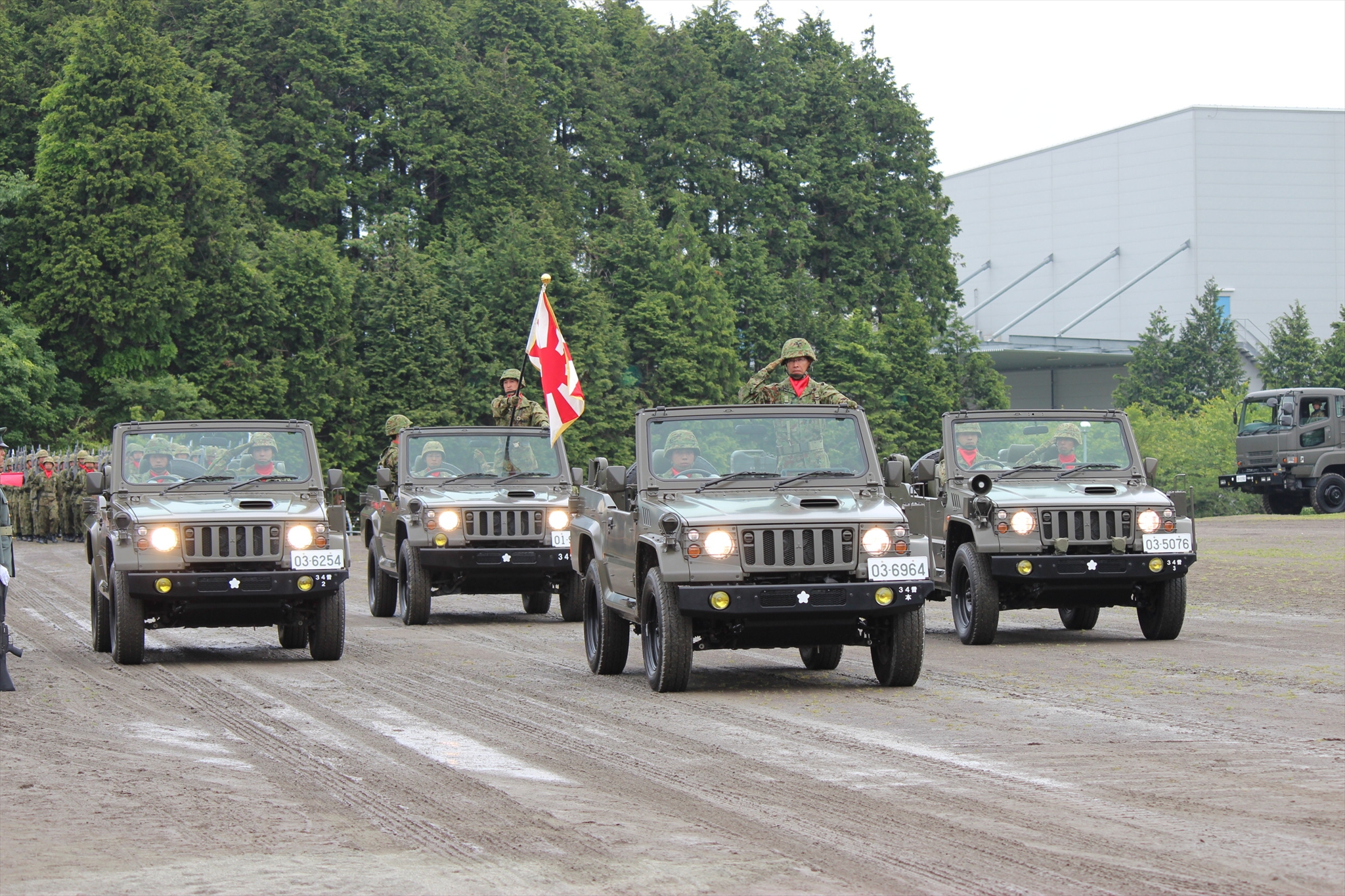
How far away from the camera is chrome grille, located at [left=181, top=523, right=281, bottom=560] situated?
546 inches

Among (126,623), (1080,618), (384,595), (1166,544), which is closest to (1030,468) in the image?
(1166,544)

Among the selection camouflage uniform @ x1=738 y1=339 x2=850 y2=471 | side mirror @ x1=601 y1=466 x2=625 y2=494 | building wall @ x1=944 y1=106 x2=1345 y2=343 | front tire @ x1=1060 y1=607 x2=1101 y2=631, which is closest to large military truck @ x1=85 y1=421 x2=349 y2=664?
side mirror @ x1=601 y1=466 x2=625 y2=494

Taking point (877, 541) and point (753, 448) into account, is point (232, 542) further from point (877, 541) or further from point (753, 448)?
point (877, 541)

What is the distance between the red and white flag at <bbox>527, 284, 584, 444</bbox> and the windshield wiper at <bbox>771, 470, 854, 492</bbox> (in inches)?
255

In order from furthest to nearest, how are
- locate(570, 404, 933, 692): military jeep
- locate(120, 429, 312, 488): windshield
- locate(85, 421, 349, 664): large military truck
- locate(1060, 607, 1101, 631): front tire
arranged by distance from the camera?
locate(1060, 607, 1101, 631): front tire, locate(120, 429, 312, 488): windshield, locate(85, 421, 349, 664): large military truck, locate(570, 404, 933, 692): military jeep

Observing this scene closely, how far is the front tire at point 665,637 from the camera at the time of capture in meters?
11.6

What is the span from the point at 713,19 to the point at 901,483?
65760 mm

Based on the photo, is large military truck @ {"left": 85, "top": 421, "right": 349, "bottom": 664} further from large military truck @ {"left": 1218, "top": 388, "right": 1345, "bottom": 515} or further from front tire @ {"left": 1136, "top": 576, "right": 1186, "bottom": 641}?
large military truck @ {"left": 1218, "top": 388, "right": 1345, "bottom": 515}

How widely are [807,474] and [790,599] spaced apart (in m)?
1.43

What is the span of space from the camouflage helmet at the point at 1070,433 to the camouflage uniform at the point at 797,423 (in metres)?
2.99

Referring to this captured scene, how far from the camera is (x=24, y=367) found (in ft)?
166

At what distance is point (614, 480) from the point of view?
12516mm

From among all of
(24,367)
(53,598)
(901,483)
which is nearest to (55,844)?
(901,483)

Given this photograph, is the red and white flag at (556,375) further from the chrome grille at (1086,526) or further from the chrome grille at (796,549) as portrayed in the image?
the chrome grille at (796,549)
